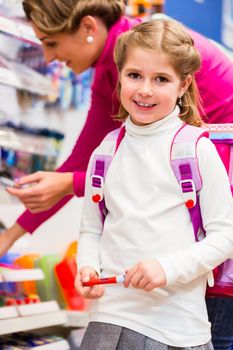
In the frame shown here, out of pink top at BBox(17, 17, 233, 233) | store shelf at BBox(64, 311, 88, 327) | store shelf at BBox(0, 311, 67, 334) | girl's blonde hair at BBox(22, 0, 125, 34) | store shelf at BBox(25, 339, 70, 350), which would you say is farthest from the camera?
store shelf at BBox(64, 311, 88, 327)

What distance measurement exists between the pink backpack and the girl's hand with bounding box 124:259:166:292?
148mm

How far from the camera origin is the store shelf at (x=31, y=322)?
204 cm

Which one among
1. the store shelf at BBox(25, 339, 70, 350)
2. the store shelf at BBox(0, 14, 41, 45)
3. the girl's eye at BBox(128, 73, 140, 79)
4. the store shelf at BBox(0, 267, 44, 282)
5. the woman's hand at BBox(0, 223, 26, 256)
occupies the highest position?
the store shelf at BBox(0, 14, 41, 45)

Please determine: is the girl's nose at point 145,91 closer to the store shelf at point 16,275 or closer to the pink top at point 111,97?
the pink top at point 111,97

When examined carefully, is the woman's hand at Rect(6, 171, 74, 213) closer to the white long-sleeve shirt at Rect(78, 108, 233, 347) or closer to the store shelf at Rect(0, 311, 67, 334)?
the store shelf at Rect(0, 311, 67, 334)

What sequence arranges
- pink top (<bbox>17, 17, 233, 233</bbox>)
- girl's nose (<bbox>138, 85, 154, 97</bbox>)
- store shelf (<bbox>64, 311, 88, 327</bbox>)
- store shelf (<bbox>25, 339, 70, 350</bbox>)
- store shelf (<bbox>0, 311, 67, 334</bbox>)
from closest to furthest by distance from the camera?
girl's nose (<bbox>138, 85, 154, 97</bbox>) → pink top (<bbox>17, 17, 233, 233</bbox>) → store shelf (<bbox>0, 311, 67, 334</bbox>) → store shelf (<bbox>25, 339, 70, 350</bbox>) → store shelf (<bbox>64, 311, 88, 327</bbox>)

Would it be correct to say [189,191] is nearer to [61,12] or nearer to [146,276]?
[146,276]

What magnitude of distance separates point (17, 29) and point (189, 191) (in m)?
1.15

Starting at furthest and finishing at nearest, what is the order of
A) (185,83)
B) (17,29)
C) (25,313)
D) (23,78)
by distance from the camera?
(23,78), (17,29), (25,313), (185,83)

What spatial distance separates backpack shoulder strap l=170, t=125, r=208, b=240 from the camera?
1.40 m

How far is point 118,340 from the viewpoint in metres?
1.39

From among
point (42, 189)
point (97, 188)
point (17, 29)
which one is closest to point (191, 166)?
point (97, 188)

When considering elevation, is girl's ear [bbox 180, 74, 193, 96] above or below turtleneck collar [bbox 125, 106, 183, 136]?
above

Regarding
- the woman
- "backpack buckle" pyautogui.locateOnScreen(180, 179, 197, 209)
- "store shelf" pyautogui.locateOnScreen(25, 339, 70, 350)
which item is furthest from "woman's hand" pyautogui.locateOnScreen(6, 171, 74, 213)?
"backpack buckle" pyautogui.locateOnScreen(180, 179, 197, 209)
